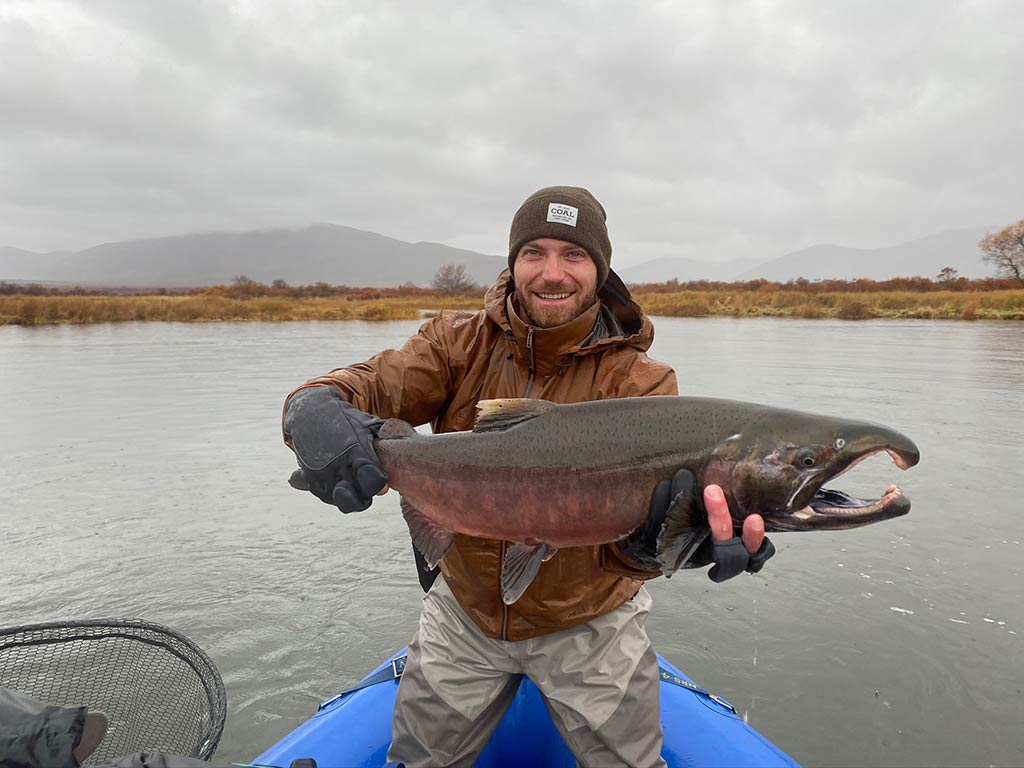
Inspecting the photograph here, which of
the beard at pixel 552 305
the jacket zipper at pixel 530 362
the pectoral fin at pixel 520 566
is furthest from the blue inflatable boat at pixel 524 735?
the beard at pixel 552 305

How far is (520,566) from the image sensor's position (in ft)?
8.72

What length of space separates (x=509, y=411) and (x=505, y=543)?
2.18 ft

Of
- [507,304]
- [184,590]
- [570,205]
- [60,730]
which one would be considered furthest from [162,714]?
[570,205]

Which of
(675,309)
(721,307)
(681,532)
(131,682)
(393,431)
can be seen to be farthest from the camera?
(721,307)

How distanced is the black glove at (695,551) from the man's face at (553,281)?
1.02m

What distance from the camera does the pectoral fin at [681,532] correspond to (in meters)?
2.40

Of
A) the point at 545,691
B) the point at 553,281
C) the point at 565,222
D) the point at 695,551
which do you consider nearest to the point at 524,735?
the point at 545,691

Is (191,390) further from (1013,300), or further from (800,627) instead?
(1013,300)

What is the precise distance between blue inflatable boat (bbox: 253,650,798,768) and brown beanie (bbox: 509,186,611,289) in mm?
2260

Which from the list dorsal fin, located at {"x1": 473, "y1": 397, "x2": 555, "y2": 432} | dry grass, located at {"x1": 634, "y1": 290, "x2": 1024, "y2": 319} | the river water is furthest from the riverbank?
dorsal fin, located at {"x1": 473, "y1": 397, "x2": 555, "y2": 432}

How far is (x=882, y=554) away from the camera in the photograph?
6211mm

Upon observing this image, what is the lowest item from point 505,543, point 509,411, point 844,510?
point 505,543

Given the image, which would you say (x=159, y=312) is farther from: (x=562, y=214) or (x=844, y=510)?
(x=844, y=510)

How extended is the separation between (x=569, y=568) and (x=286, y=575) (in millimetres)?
3877
